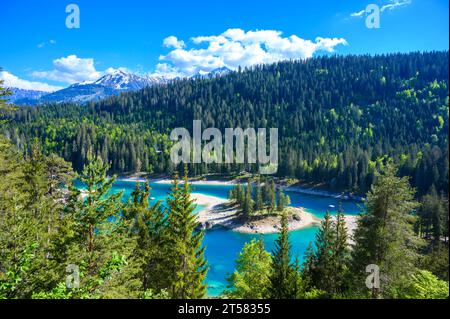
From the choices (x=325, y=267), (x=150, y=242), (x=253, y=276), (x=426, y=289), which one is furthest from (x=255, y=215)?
(x=426, y=289)

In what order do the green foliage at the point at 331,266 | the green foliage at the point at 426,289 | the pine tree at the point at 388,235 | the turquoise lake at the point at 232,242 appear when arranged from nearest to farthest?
the green foliage at the point at 426,289, the pine tree at the point at 388,235, the green foliage at the point at 331,266, the turquoise lake at the point at 232,242

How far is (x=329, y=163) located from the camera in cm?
13000

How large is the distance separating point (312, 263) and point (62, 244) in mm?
19079

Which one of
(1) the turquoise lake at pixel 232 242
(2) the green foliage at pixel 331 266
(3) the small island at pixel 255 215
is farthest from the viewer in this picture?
(3) the small island at pixel 255 215

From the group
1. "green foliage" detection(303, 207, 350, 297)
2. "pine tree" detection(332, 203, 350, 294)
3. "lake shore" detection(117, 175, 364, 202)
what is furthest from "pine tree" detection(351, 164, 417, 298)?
"lake shore" detection(117, 175, 364, 202)

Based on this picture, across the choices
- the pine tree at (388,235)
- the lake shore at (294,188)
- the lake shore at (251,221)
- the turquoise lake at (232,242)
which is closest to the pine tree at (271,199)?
the lake shore at (251,221)

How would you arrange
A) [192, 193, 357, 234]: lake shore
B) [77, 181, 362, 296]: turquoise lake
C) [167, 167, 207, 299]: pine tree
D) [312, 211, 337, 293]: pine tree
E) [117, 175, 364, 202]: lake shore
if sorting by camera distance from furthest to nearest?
1. [117, 175, 364, 202]: lake shore
2. [192, 193, 357, 234]: lake shore
3. [77, 181, 362, 296]: turquoise lake
4. [312, 211, 337, 293]: pine tree
5. [167, 167, 207, 299]: pine tree

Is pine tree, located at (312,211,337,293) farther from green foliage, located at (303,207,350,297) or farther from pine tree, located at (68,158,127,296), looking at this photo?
pine tree, located at (68,158,127,296)

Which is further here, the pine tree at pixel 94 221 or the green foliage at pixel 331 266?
the green foliage at pixel 331 266

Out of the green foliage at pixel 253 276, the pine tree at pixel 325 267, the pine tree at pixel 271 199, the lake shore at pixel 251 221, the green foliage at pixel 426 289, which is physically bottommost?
the lake shore at pixel 251 221

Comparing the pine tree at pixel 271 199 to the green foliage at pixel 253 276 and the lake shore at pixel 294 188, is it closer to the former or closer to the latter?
the lake shore at pixel 294 188

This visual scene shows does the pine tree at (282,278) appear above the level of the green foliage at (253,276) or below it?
above
